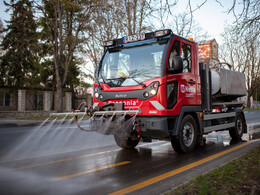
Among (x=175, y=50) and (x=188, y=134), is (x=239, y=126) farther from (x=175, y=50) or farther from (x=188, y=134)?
(x=175, y=50)

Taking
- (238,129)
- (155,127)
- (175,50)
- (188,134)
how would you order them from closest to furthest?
(155,127) < (175,50) < (188,134) < (238,129)

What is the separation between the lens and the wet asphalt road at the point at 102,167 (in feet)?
13.4

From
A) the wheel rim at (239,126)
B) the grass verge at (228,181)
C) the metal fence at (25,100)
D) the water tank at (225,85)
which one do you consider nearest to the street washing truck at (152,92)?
the water tank at (225,85)

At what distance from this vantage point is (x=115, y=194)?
3.76 meters


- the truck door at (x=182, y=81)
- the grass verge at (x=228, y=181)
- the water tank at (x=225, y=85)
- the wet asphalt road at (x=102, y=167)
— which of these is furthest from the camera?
the water tank at (x=225, y=85)

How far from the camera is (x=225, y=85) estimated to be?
343 inches

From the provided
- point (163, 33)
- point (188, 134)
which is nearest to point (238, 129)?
point (188, 134)

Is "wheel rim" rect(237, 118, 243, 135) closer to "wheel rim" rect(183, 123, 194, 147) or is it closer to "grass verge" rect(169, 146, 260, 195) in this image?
"wheel rim" rect(183, 123, 194, 147)

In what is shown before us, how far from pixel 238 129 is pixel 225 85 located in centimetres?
201

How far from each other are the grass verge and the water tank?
375cm

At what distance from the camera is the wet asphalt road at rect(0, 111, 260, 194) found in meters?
4.07

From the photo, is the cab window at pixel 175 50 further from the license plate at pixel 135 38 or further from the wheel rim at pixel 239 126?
the wheel rim at pixel 239 126

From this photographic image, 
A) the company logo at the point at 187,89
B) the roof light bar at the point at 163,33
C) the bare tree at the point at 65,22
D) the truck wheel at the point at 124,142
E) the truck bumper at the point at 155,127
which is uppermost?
the bare tree at the point at 65,22

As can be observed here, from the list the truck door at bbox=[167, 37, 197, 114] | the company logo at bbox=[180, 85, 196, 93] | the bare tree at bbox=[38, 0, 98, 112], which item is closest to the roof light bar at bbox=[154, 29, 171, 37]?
the truck door at bbox=[167, 37, 197, 114]
